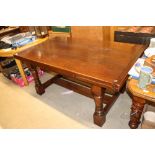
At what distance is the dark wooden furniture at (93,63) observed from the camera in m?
1.15

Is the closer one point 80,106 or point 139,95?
point 139,95

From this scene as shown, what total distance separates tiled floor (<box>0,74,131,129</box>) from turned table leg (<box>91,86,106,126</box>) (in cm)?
6

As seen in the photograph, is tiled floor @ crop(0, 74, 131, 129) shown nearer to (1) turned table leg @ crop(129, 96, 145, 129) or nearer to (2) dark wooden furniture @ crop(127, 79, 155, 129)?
(1) turned table leg @ crop(129, 96, 145, 129)

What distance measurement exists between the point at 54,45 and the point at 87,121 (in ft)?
3.01

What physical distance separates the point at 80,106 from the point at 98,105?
0.42 metres

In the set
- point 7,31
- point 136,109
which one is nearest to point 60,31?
point 7,31

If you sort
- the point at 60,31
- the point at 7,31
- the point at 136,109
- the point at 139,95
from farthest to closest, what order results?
the point at 7,31, the point at 60,31, the point at 136,109, the point at 139,95

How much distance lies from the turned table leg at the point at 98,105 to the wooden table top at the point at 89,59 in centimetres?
12

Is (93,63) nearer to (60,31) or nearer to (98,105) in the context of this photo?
(98,105)

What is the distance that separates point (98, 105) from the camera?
53.3 inches

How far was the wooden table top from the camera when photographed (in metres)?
1.15

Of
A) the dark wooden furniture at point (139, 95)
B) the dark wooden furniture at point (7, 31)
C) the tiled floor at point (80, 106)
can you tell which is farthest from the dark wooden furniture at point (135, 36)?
the dark wooden furniture at point (7, 31)

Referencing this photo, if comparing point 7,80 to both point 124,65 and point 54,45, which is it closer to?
point 54,45
